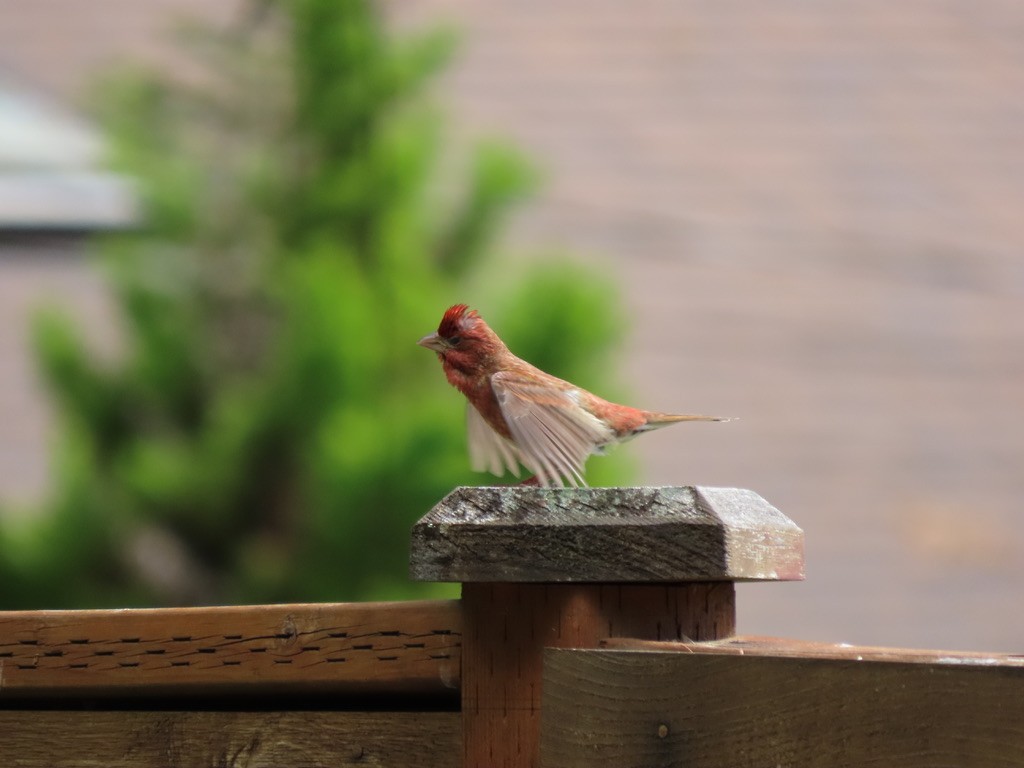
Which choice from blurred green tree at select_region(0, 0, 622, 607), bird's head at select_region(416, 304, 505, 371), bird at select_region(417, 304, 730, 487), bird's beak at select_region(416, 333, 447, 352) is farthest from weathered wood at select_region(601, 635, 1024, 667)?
blurred green tree at select_region(0, 0, 622, 607)

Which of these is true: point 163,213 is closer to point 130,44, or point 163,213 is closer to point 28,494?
point 28,494

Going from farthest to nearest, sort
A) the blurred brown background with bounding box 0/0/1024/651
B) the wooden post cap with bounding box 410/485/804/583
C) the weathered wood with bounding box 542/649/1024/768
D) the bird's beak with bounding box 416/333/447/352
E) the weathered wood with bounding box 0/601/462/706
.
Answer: the blurred brown background with bounding box 0/0/1024/651
the bird's beak with bounding box 416/333/447/352
the weathered wood with bounding box 0/601/462/706
the wooden post cap with bounding box 410/485/804/583
the weathered wood with bounding box 542/649/1024/768

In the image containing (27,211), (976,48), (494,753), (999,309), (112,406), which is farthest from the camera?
(976,48)

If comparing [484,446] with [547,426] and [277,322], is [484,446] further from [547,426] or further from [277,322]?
[277,322]

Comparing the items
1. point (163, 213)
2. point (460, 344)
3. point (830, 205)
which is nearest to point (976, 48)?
point (830, 205)

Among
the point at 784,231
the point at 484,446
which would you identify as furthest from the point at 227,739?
the point at 784,231

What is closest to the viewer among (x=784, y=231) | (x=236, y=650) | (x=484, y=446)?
(x=236, y=650)

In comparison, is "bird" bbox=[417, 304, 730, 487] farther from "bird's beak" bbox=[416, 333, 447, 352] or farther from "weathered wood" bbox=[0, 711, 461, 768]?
"weathered wood" bbox=[0, 711, 461, 768]
